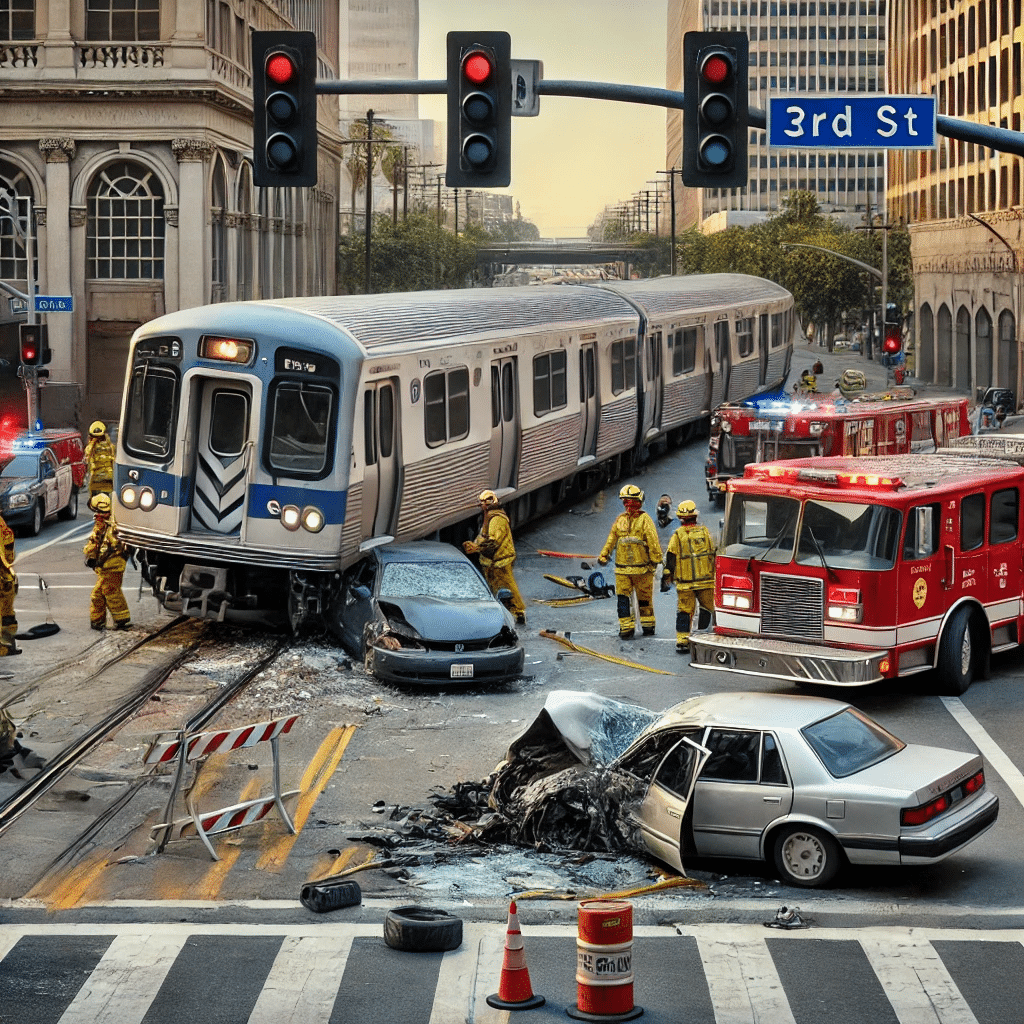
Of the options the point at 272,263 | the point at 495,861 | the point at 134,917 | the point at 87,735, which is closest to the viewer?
the point at 134,917

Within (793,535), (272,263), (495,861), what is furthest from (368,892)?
(272,263)

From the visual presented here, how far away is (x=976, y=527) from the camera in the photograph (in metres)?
18.5

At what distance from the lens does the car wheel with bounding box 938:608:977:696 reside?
59.1ft

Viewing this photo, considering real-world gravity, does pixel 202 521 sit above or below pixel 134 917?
above

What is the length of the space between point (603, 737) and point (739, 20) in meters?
195

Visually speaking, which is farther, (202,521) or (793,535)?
(202,521)

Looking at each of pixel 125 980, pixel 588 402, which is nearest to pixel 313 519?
pixel 125 980

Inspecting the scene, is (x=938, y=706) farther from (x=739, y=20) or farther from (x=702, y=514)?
(x=739, y=20)

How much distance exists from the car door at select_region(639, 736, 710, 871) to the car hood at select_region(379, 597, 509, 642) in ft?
19.8

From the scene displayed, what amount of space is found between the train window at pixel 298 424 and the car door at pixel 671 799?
8.56 metres

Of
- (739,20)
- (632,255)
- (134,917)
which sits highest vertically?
(739,20)

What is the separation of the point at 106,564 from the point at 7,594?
1.70 meters

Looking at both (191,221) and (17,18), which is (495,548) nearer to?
(191,221)

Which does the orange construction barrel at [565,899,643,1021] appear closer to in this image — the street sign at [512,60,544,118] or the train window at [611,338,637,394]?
the street sign at [512,60,544,118]
